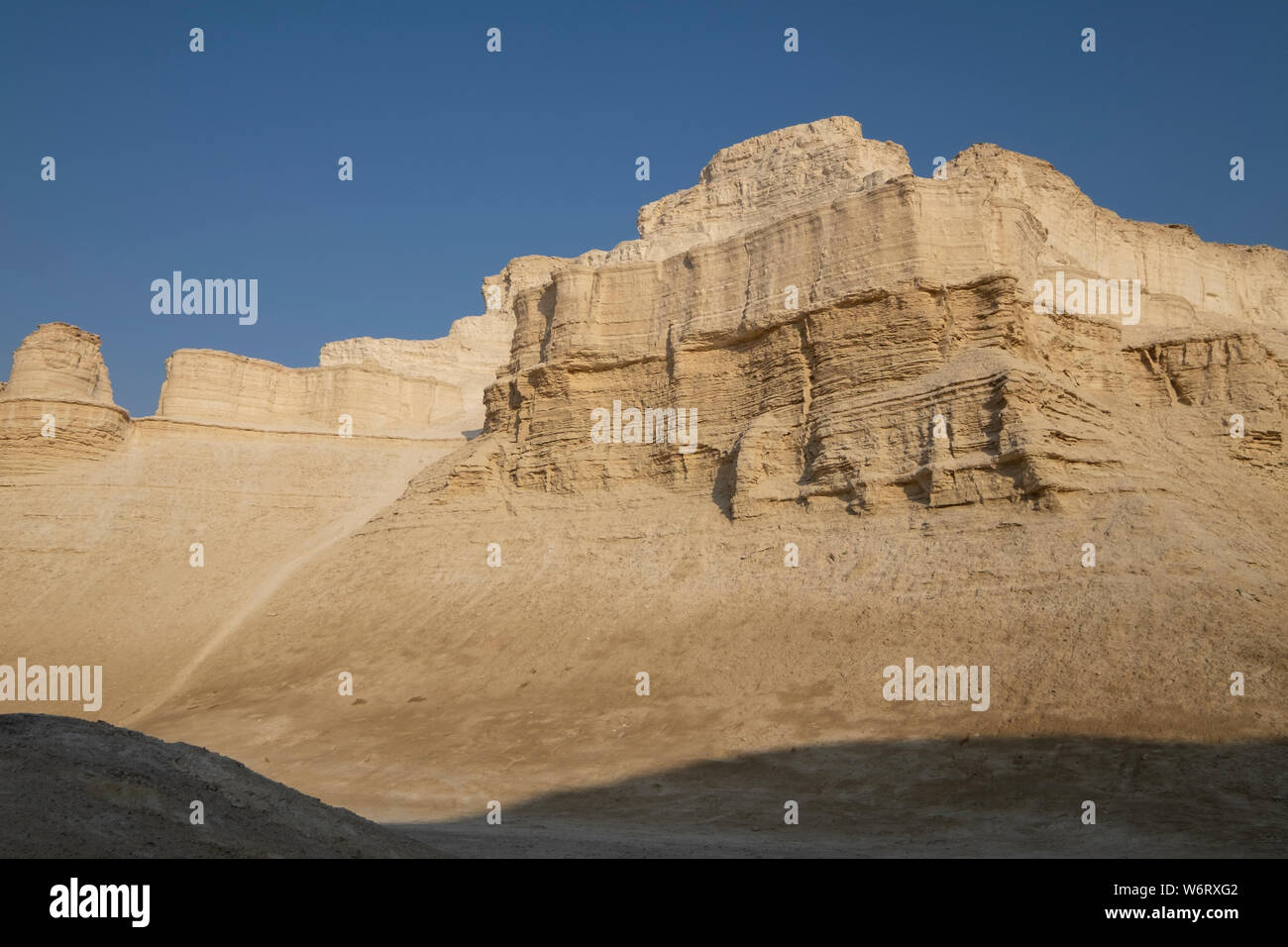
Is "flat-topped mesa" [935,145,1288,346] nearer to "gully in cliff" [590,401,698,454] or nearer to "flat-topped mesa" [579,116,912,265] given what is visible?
"flat-topped mesa" [579,116,912,265]

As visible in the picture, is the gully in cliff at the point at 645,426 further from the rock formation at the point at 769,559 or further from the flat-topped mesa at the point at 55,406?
the flat-topped mesa at the point at 55,406

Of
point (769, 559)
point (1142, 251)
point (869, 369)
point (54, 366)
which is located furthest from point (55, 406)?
point (1142, 251)

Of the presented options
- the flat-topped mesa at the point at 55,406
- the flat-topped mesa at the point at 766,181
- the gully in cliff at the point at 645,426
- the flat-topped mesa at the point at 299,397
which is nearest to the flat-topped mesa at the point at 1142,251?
the flat-topped mesa at the point at 766,181

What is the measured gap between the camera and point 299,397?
176 feet

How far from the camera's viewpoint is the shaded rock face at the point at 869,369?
22.8m

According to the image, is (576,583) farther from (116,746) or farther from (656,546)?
(116,746)

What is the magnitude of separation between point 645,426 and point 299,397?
29.9 meters

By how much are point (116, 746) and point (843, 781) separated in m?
11.2

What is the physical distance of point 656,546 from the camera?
88.9 feet

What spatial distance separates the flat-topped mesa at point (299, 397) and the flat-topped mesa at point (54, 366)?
15.9ft

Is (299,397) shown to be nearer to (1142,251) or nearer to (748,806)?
(748,806)

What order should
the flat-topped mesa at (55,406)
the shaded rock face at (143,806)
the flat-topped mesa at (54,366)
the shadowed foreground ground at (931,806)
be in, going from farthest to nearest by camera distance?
the flat-topped mesa at (54,366) → the flat-topped mesa at (55,406) → the shadowed foreground ground at (931,806) → the shaded rock face at (143,806)
